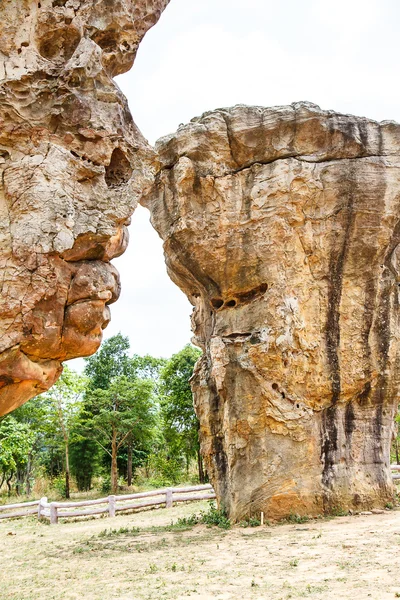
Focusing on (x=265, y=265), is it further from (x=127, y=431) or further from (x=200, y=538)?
Result: (x=127, y=431)

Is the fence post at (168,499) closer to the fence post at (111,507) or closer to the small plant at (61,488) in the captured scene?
the fence post at (111,507)

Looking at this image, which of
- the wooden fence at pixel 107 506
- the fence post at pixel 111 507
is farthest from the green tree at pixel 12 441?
the fence post at pixel 111 507

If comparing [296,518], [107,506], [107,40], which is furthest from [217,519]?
[107,40]

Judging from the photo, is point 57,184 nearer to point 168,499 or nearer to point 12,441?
Result: point 168,499

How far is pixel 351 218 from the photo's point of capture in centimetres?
1311

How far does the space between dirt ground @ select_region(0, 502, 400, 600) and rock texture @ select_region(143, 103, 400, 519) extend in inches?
69.4

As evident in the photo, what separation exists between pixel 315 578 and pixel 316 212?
8.42 metres

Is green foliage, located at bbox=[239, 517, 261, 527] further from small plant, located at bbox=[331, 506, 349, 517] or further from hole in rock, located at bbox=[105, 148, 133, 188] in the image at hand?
hole in rock, located at bbox=[105, 148, 133, 188]

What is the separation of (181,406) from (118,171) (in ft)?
65.1

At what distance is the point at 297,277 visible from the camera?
43.2ft

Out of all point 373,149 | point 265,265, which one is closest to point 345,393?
point 265,265

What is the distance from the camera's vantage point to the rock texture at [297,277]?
12742 mm

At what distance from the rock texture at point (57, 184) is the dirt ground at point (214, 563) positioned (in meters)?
4.09

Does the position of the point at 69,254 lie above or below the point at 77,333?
above
